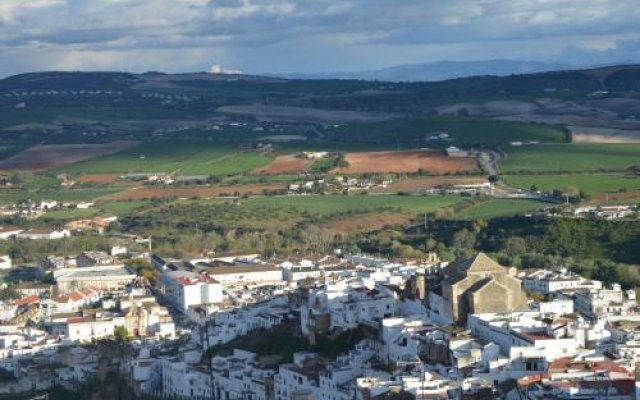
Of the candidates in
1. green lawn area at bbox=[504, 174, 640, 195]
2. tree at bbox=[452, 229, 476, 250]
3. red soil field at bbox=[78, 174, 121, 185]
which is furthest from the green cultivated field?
tree at bbox=[452, 229, 476, 250]

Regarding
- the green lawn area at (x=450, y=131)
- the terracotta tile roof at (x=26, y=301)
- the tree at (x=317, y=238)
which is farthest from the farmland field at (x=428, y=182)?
the terracotta tile roof at (x=26, y=301)

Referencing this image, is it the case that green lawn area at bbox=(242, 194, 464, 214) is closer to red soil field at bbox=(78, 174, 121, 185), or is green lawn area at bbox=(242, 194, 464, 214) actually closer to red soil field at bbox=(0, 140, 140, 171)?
red soil field at bbox=(78, 174, 121, 185)

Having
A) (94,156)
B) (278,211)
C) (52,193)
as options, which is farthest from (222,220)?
(94,156)

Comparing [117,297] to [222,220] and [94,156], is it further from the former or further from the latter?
[94,156]

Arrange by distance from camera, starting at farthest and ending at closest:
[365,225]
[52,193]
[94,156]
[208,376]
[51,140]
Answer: [51,140] → [94,156] → [52,193] → [365,225] → [208,376]

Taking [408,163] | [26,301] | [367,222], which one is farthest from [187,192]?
[26,301]

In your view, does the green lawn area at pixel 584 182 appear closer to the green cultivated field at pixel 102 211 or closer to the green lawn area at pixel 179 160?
the green cultivated field at pixel 102 211
